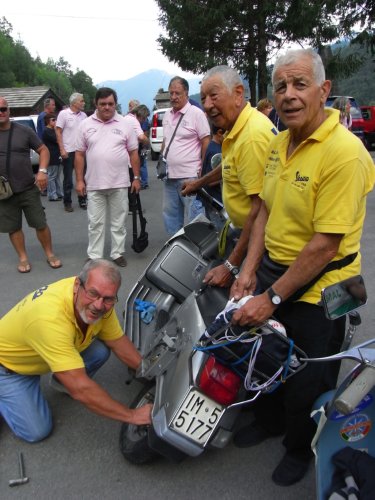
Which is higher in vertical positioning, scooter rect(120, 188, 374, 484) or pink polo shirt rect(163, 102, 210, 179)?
pink polo shirt rect(163, 102, 210, 179)

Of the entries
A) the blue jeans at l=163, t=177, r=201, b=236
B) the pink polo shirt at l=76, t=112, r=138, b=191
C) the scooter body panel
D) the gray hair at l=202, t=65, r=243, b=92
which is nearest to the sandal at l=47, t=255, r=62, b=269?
the pink polo shirt at l=76, t=112, r=138, b=191

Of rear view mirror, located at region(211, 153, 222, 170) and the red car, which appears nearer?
rear view mirror, located at region(211, 153, 222, 170)

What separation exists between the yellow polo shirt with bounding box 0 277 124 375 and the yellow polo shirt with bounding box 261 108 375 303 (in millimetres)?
1081

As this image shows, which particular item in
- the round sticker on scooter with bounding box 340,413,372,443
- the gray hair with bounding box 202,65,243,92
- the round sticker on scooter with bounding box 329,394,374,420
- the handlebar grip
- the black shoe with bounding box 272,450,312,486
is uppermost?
the gray hair with bounding box 202,65,243,92

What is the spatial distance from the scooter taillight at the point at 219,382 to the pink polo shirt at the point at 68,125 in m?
6.73

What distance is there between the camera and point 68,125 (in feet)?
26.0

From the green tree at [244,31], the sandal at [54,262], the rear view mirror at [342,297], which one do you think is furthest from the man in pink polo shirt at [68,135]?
the green tree at [244,31]

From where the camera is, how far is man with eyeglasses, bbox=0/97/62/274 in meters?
4.65

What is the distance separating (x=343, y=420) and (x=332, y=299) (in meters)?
0.56

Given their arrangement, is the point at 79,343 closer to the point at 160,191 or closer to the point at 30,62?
the point at 160,191

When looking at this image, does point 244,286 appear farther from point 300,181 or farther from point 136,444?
point 136,444

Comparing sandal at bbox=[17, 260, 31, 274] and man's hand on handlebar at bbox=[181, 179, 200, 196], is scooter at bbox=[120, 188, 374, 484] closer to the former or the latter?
man's hand on handlebar at bbox=[181, 179, 200, 196]

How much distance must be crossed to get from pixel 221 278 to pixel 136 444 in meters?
0.96

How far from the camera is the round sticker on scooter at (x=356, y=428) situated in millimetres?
1661
